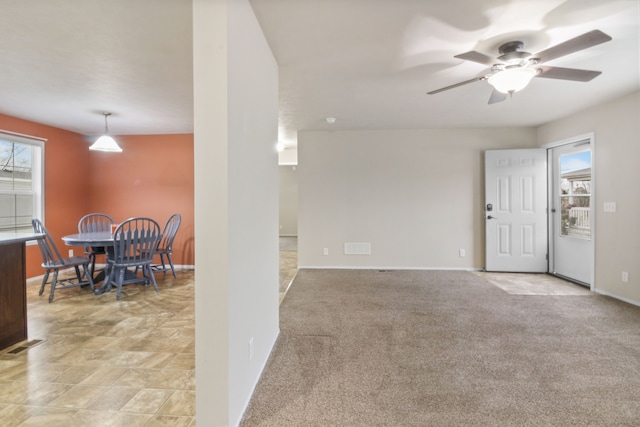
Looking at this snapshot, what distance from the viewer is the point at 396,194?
517cm

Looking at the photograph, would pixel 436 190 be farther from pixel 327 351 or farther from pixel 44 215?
pixel 44 215

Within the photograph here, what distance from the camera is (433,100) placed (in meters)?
3.61

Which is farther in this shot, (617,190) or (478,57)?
(617,190)

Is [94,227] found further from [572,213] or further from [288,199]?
[572,213]

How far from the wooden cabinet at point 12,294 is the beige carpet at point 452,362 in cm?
219

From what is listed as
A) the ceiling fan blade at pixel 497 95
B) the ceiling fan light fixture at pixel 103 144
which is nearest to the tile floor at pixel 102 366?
the ceiling fan light fixture at pixel 103 144

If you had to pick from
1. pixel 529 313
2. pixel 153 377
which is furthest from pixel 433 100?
pixel 153 377

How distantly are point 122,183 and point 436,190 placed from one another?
5523mm

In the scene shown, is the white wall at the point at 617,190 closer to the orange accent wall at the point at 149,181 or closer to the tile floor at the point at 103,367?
the tile floor at the point at 103,367

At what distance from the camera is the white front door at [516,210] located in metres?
4.78

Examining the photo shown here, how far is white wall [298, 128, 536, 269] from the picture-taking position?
5.07 metres

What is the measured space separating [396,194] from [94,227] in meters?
4.88

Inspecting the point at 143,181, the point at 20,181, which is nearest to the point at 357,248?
the point at 143,181

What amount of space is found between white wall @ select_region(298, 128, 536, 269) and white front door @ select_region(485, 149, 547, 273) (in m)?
0.18
